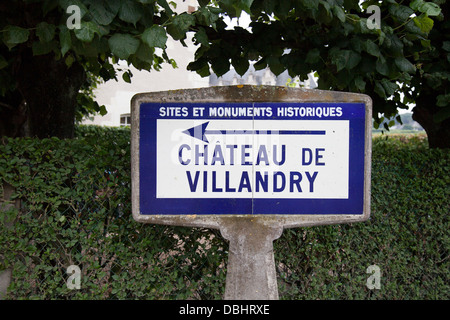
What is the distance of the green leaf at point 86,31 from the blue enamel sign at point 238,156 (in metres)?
0.60

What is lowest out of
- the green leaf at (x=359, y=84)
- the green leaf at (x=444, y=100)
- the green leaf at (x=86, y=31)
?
the green leaf at (x=444, y=100)

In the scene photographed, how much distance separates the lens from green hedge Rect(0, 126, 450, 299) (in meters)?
3.28

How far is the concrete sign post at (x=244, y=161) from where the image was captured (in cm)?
277

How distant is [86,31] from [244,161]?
1.23 metres

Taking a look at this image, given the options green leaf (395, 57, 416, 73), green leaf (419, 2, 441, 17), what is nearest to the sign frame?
green leaf (395, 57, 416, 73)

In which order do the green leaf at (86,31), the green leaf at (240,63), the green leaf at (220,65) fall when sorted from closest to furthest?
the green leaf at (86,31), the green leaf at (220,65), the green leaf at (240,63)

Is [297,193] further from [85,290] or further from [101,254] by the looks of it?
[85,290]

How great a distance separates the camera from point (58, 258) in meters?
3.34

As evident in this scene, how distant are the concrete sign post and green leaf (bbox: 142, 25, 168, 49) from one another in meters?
0.38

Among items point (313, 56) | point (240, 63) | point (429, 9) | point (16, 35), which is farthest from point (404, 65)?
point (16, 35)

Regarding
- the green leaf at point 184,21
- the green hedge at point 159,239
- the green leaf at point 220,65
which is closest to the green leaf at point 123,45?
the green leaf at point 184,21

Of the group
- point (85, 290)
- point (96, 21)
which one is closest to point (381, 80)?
point (96, 21)

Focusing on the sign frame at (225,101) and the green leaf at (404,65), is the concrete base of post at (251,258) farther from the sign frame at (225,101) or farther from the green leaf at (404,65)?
the green leaf at (404,65)

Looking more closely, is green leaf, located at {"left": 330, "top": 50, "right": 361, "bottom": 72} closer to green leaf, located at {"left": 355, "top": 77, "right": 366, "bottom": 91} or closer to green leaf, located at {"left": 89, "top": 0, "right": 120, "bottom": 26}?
green leaf, located at {"left": 355, "top": 77, "right": 366, "bottom": 91}
